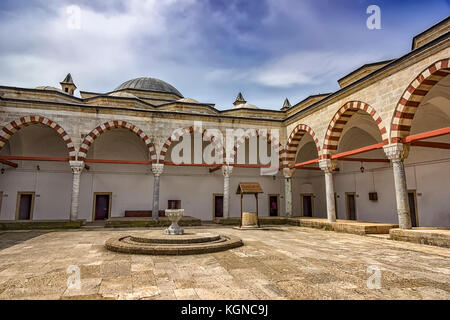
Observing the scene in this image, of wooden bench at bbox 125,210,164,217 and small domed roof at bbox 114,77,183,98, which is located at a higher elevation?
small domed roof at bbox 114,77,183,98

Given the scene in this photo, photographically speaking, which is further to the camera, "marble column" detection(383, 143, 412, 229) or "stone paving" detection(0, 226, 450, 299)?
"marble column" detection(383, 143, 412, 229)

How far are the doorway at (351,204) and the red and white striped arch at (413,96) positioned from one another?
7.24m

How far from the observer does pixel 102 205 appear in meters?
13.6

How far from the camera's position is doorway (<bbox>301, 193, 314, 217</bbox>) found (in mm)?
16547

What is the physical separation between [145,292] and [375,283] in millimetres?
2710

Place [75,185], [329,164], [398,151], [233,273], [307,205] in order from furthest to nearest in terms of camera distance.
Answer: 1. [307,205]
2. [75,185]
3. [329,164]
4. [398,151]
5. [233,273]

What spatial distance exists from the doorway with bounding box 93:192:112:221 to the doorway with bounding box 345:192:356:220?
12.0 m

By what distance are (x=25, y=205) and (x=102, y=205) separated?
323 cm

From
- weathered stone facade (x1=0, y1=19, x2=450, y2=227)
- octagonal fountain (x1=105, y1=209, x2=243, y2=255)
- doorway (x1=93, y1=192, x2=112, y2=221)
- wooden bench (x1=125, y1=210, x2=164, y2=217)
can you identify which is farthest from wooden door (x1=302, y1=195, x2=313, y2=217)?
octagonal fountain (x1=105, y1=209, x2=243, y2=255)

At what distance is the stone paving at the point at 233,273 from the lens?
9.91ft
